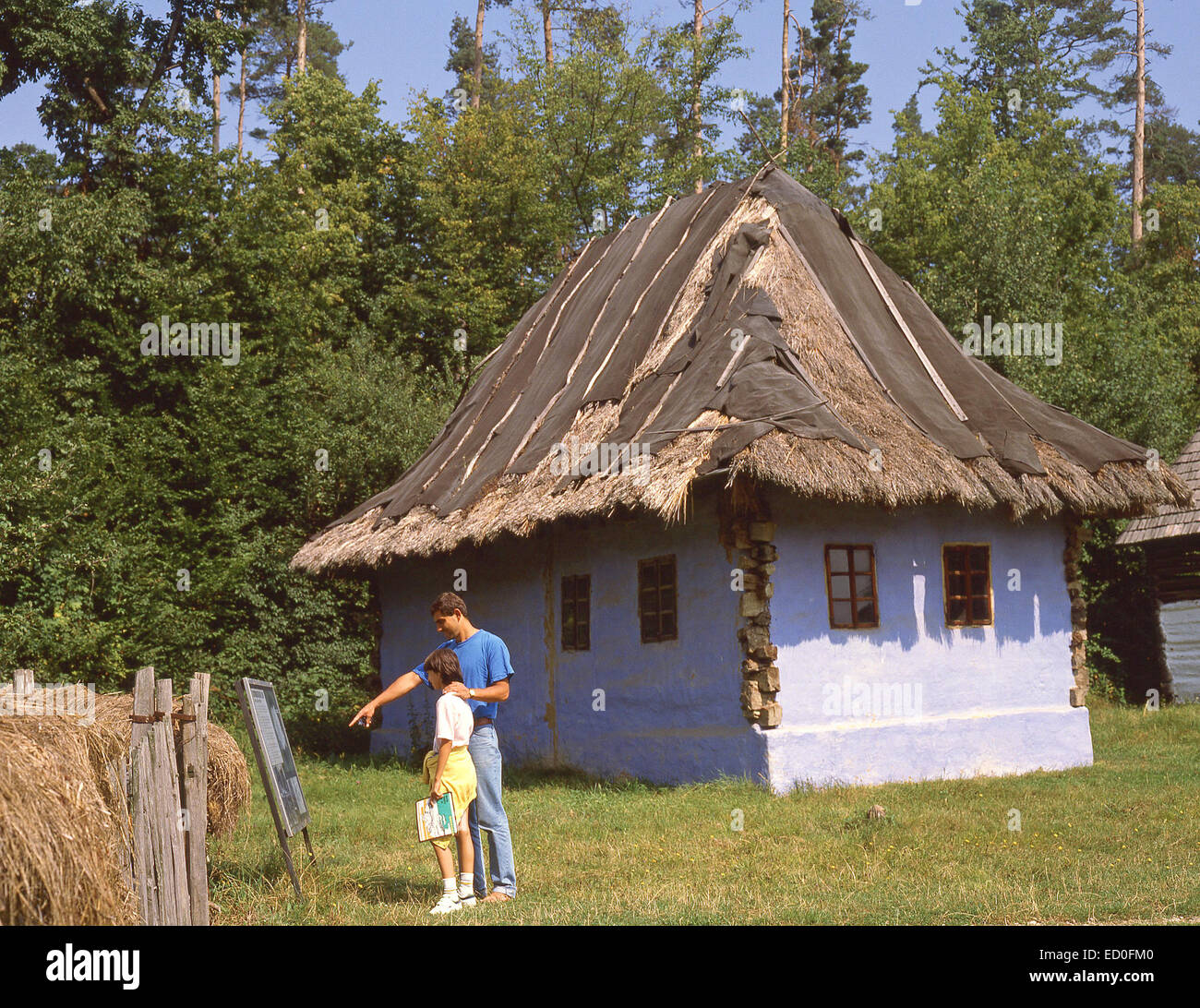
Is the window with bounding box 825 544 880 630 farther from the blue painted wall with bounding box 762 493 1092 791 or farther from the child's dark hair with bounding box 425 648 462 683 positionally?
the child's dark hair with bounding box 425 648 462 683

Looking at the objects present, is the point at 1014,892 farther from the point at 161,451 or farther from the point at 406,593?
the point at 161,451

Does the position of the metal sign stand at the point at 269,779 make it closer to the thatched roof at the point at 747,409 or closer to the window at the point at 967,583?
the thatched roof at the point at 747,409

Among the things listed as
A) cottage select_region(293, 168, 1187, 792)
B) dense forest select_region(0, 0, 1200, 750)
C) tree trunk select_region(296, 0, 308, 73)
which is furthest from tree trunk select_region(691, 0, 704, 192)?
cottage select_region(293, 168, 1187, 792)

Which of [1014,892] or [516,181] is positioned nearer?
[1014,892]

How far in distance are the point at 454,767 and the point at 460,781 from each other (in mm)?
85

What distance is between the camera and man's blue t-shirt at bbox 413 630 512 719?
7.26 m

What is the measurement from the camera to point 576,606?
14.0 meters

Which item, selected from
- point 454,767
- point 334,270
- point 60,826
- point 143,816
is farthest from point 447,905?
point 334,270

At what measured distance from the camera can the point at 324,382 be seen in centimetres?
2150

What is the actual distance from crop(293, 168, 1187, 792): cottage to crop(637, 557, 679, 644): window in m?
0.03

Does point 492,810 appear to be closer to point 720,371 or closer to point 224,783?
point 224,783

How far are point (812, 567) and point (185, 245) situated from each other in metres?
13.3

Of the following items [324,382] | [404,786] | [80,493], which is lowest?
[404,786]
